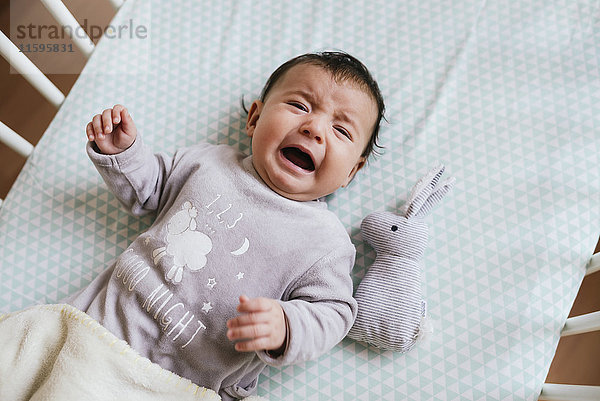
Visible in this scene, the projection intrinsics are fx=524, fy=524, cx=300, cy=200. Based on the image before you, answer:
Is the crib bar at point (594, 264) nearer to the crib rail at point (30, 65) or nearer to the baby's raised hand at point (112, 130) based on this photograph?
the baby's raised hand at point (112, 130)

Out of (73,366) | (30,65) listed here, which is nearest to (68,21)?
(30,65)

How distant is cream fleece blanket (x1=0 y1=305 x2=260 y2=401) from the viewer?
0.80m

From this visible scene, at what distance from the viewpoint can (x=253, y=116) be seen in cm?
104

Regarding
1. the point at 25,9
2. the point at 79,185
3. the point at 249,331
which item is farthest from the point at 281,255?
the point at 25,9

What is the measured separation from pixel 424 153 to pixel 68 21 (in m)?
0.79

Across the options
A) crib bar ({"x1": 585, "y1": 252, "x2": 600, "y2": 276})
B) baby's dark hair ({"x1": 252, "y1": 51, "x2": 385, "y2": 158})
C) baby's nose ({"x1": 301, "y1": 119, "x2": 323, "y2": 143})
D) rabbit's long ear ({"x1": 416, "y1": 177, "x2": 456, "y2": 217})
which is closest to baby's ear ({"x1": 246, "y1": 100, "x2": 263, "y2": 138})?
baby's dark hair ({"x1": 252, "y1": 51, "x2": 385, "y2": 158})

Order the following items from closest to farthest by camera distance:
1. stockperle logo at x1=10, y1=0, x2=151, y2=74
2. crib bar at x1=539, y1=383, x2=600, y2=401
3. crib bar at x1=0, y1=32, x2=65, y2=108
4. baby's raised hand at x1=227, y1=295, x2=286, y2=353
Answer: baby's raised hand at x1=227, y1=295, x2=286, y2=353 < crib bar at x1=539, y1=383, x2=600, y2=401 < crib bar at x1=0, y1=32, x2=65, y2=108 < stockperle logo at x1=10, y1=0, x2=151, y2=74

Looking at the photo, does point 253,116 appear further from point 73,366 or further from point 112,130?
point 73,366

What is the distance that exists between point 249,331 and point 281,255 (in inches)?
8.2

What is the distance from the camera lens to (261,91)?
1.16 metres

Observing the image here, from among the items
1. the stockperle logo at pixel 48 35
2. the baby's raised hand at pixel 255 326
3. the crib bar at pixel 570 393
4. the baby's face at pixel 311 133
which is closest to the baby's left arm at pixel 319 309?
the baby's raised hand at pixel 255 326

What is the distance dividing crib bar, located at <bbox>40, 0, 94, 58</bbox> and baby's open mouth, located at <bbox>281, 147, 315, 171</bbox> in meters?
0.53

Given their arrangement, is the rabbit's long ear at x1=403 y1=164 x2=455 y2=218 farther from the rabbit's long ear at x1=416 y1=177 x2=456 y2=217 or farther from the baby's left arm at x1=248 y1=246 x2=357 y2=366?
the baby's left arm at x1=248 y1=246 x2=357 y2=366

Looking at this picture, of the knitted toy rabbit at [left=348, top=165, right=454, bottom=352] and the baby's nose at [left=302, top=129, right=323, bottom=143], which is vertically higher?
the baby's nose at [left=302, top=129, right=323, bottom=143]
